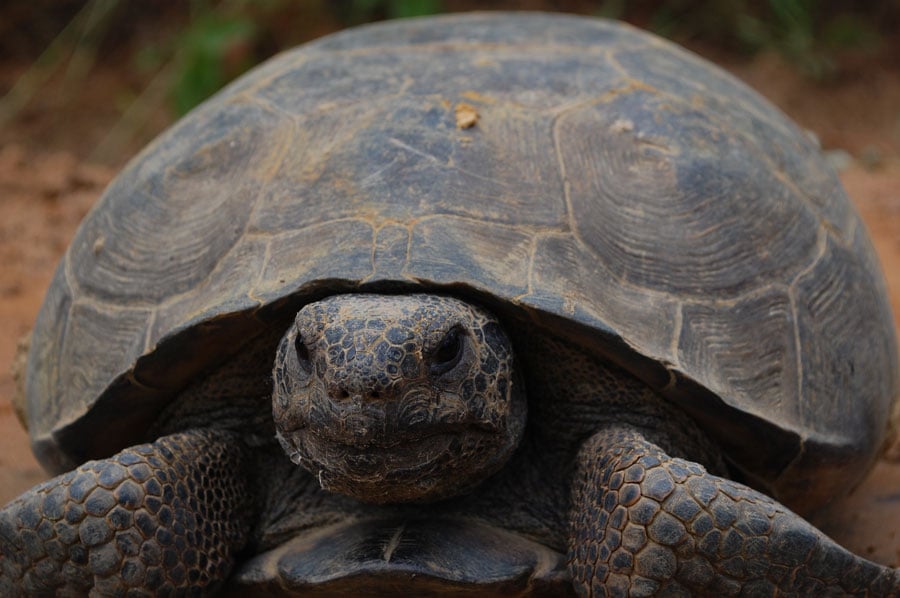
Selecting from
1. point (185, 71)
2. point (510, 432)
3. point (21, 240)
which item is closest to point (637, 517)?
point (510, 432)

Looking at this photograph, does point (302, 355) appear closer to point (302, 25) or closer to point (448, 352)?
point (448, 352)

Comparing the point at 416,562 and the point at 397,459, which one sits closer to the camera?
the point at 397,459

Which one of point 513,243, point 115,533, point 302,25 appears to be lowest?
point 115,533

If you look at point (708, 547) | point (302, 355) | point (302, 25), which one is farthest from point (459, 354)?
point (302, 25)

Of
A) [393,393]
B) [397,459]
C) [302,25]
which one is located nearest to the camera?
[393,393]

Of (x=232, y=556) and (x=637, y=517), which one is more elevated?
(x=637, y=517)

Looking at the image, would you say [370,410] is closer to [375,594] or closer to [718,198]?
[375,594]

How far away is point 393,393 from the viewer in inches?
103

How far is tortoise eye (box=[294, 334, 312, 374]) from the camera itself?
279 cm

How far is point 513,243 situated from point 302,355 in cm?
60

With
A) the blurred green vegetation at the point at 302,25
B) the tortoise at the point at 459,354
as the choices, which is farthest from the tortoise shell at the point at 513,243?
the blurred green vegetation at the point at 302,25

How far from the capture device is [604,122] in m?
3.46

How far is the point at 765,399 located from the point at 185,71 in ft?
18.5

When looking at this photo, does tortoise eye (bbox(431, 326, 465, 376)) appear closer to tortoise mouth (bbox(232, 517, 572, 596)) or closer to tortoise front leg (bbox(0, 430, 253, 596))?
tortoise mouth (bbox(232, 517, 572, 596))
